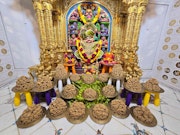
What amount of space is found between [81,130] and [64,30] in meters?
2.07

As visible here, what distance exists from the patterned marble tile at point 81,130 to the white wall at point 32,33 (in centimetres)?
217

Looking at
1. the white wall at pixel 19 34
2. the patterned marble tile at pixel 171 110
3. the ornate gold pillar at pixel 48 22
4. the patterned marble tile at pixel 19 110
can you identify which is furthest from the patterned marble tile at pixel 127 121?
the white wall at pixel 19 34

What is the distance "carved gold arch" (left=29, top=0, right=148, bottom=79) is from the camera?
1955mm

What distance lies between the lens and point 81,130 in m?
1.35

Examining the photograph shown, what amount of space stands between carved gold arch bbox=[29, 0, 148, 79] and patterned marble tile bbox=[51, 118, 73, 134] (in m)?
0.98

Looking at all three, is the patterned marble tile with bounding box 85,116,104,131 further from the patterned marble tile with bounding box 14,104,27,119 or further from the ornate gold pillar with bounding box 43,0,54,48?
the ornate gold pillar with bounding box 43,0,54,48

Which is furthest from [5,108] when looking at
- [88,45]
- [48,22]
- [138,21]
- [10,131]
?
[138,21]

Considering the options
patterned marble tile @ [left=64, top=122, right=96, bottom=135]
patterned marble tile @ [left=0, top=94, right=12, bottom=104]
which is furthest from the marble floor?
patterned marble tile @ [left=0, top=94, right=12, bottom=104]

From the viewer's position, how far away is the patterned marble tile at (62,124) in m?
1.36

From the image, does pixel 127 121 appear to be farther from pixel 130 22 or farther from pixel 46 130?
pixel 130 22

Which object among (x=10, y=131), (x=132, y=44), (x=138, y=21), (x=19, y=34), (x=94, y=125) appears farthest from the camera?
A: (x=19, y=34)

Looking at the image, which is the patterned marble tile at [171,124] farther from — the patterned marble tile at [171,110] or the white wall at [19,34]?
the white wall at [19,34]

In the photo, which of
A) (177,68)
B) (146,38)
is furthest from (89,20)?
(177,68)

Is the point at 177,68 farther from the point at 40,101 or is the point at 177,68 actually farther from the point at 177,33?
the point at 40,101
